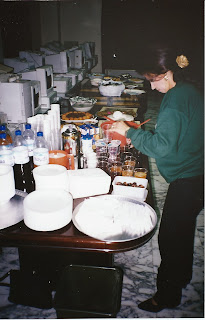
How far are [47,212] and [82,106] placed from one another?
263 centimetres

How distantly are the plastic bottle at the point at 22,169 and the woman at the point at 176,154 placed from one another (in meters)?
0.75

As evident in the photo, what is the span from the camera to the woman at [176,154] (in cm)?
170

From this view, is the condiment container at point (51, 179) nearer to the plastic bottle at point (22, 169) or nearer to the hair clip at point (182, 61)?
the plastic bottle at point (22, 169)

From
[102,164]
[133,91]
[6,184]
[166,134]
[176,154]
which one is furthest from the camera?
[133,91]

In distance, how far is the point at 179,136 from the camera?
1.74m

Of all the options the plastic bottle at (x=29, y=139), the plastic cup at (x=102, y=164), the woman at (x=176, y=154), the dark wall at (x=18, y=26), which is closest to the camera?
the woman at (x=176, y=154)

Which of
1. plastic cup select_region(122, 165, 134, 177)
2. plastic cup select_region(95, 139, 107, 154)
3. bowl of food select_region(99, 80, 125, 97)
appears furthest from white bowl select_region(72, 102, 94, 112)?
plastic cup select_region(122, 165, 134, 177)

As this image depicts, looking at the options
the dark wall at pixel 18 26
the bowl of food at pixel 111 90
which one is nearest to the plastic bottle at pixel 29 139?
the bowl of food at pixel 111 90

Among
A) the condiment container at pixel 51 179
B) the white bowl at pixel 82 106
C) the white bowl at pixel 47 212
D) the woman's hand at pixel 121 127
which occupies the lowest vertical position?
the white bowl at pixel 47 212

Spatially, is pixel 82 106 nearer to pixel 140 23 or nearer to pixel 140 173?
pixel 140 173

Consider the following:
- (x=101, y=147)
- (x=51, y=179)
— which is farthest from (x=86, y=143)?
(x=51, y=179)

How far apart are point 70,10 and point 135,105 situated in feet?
18.0

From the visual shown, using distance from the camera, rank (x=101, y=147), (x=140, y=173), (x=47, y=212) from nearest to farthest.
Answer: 1. (x=47, y=212)
2. (x=140, y=173)
3. (x=101, y=147)

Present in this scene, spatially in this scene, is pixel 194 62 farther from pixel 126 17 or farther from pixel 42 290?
pixel 126 17
